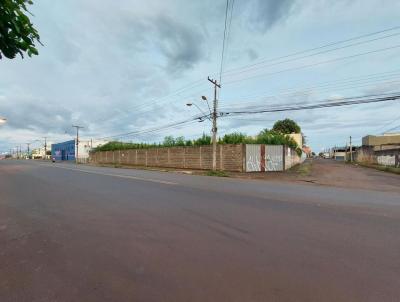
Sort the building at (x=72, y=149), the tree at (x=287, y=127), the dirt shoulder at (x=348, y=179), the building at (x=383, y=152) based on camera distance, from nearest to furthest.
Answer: the dirt shoulder at (x=348, y=179) < the building at (x=383, y=152) < the tree at (x=287, y=127) < the building at (x=72, y=149)

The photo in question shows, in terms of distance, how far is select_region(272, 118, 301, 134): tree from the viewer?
75.2m

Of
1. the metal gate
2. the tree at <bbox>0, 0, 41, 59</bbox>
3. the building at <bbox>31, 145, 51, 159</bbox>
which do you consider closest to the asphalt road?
the tree at <bbox>0, 0, 41, 59</bbox>

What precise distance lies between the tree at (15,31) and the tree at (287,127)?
74.3 m

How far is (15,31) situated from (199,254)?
3878 millimetres

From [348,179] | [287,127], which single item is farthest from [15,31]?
[287,127]

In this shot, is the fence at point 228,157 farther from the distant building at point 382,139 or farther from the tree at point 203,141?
the distant building at point 382,139

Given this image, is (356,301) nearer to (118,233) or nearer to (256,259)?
(256,259)

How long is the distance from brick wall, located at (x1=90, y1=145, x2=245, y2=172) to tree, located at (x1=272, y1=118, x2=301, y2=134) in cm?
4111

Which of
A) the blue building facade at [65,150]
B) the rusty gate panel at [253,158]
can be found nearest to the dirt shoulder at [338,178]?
the rusty gate panel at [253,158]

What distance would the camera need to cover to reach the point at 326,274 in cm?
369

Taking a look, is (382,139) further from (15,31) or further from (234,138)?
(15,31)

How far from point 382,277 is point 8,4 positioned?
552 cm

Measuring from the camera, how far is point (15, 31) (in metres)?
3.46

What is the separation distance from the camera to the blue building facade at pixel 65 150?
322 feet
